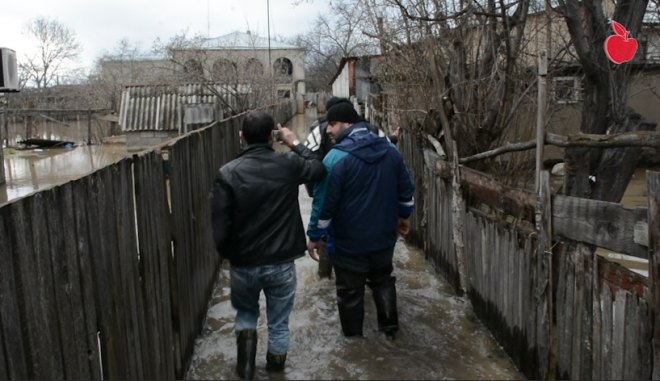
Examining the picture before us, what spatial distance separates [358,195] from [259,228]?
3.36ft

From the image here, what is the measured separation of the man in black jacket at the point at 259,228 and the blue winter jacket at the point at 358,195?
40 centimetres

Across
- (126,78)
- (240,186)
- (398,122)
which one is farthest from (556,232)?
(126,78)

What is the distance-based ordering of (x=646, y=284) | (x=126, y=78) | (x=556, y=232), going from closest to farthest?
(x=646, y=284), (x=556, y=232), (x=126, y=78)

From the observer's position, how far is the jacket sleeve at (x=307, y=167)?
4281mm

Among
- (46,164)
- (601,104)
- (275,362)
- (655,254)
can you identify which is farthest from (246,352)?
(46,164)

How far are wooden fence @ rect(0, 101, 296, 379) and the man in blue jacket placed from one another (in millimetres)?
1140

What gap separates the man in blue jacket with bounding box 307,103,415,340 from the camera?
187 inches

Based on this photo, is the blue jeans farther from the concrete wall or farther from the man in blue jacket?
the concrete wall

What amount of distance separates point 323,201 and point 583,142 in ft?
6.47

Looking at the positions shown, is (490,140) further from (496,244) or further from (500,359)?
(500,359)

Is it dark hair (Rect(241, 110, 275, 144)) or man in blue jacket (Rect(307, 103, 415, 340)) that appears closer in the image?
dark hair (Rect(241, 110, 275, 144))

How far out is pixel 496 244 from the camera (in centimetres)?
482

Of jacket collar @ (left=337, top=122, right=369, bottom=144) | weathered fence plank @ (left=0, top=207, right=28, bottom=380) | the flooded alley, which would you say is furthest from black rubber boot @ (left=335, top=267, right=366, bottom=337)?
weathered fence plank @ (left=0, top=207, right=28, bottom=380)

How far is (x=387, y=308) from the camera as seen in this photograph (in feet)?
16.6
